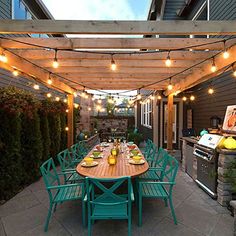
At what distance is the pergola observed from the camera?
2.31 metres

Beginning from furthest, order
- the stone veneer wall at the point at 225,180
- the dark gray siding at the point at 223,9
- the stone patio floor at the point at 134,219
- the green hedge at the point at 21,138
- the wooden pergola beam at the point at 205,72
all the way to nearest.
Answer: the dark gray siding at the point at 223,9
the green hedge at the point at 21,138
the stone veneer wall at the point at 225,180
the wooden pergola beam at the point at 205,72
the stone patio floor at the point at 134,219

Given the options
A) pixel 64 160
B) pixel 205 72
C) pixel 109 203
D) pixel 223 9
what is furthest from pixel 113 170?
pixel 223 9

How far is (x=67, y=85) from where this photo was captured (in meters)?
6.04

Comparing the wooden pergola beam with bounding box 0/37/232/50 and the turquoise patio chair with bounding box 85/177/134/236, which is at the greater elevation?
the wooden pergola beam with bounding box 0/37/232/50

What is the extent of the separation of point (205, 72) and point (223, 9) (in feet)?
7.25

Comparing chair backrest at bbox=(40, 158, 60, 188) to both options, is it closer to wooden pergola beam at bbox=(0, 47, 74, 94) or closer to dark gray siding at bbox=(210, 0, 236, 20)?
wooden pergola beam at bbox=(0, 47, 74, 94)

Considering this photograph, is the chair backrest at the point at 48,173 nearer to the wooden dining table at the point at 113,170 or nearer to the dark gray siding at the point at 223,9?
the wooden dining table at the point at 113,170

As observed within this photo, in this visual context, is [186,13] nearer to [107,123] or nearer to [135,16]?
[107,123]

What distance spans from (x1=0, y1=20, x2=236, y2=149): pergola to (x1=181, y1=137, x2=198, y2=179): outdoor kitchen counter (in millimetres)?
1516

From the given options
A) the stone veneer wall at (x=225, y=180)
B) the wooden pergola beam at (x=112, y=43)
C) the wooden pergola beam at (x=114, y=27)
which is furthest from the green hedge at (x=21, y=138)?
the stone veneer wall at (x=225, y=180)

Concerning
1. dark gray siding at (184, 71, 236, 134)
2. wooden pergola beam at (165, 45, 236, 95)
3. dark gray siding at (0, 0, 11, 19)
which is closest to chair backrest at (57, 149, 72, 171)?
wooden pergola beam at (165, 45, 236, 95)

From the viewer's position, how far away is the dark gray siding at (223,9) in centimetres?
455

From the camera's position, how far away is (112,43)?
3.00 metres

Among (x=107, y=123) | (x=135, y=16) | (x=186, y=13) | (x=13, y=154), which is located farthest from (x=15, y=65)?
(x=135, y=16)
